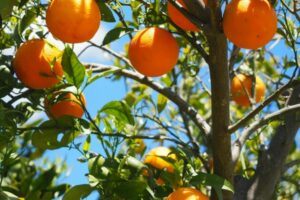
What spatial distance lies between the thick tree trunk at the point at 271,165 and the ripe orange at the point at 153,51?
0.47 m

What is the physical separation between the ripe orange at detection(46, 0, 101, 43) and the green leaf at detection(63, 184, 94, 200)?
326 mm

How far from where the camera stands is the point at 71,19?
4.08 feet

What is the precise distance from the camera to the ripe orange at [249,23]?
1195mm

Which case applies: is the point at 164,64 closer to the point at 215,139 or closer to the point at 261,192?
the point at 215,139

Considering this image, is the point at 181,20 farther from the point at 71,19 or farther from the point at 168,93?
the point at 168,93

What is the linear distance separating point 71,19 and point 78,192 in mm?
378

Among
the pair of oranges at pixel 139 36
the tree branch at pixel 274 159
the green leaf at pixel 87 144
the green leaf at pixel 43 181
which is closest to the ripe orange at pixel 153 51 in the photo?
the pair of oranges at pixel 139 36

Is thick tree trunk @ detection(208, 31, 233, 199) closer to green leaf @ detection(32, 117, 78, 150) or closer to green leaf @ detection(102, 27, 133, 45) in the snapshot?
green leaf @ detection(102, 27, 133, 45)

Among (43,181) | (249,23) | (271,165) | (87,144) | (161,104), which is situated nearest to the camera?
(249,23)

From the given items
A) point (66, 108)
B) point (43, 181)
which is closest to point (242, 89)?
point (66, 108)

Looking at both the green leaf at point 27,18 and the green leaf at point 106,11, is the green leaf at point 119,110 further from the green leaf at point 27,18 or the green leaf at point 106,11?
the green leaf at point 27,18

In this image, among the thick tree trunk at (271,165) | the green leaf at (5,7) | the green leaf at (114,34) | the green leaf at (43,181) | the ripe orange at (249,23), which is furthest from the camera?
the green leaf at (43,181)

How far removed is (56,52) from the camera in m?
1.43

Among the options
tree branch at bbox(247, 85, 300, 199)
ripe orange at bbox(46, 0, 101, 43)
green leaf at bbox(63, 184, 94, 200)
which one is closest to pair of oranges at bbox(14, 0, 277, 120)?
ripe orange at bbox(46, 0, 101, 43)
